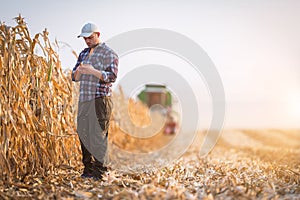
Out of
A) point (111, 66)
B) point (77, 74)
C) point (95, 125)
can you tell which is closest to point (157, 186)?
point (95, 125)

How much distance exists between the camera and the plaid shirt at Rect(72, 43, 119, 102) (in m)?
4.07

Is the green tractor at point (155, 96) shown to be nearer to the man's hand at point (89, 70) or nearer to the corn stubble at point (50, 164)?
the corn stubble at point (50, 164)

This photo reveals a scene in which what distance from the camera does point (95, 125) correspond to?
164 inches

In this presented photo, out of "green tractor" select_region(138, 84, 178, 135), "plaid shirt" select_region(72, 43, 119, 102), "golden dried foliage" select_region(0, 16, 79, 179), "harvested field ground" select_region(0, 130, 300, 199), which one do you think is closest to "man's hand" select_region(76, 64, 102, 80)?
"plaid shirt" select_region(72, 43, 119, 102)

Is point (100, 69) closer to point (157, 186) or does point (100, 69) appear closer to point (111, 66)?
point (111, 66)

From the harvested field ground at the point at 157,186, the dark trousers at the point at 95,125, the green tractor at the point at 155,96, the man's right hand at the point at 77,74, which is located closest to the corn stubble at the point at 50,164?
the harvested field ground at the point at 157,186

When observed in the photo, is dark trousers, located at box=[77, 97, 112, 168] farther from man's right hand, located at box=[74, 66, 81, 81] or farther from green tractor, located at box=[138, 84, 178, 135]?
green tractor, located at box=[138, 84, 178, 135]

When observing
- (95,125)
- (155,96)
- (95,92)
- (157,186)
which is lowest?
(157,186)

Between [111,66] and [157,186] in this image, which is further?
[111,66]

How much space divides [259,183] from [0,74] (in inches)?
116

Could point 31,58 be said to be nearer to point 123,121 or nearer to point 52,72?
point 52,72

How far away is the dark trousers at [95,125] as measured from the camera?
412 cm

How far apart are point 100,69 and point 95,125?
63 cm

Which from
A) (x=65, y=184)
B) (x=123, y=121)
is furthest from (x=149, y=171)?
(x=123, y=121)
